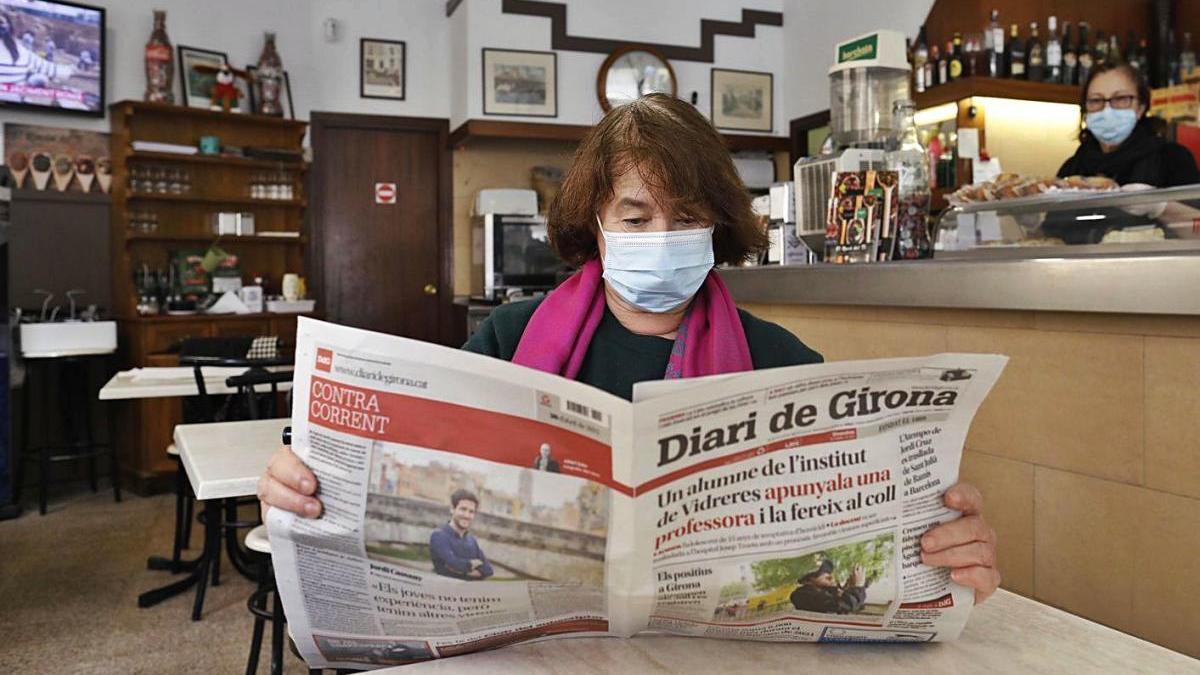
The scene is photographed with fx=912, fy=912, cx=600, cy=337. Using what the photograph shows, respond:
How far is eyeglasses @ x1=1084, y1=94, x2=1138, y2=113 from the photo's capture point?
2.95 metres

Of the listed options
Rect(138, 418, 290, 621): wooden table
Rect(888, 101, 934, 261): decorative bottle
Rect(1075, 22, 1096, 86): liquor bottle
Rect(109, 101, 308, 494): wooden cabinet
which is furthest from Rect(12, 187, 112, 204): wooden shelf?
Rect(1075, 22, 1096, 86): liquor bottle

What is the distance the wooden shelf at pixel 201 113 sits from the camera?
204 inches

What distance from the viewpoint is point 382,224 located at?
249 inches

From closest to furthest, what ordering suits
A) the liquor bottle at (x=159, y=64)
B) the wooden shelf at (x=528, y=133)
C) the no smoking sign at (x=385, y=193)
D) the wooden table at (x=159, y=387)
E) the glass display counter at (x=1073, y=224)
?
1. the glass display counter at (x=1073, y=224)
2. the wooden table at (x=159, y=387)
3. the liquor bottle at (x=159, y=64)
4. the wooden shelf at (x=528, y=133)
5. the no smoking sign at (x=385, y=193)

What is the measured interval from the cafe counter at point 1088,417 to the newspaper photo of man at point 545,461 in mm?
991

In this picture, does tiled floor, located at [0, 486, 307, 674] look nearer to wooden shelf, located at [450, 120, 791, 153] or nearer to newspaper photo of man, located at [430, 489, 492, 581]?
newspaper photo of man, located at [430, 489, 492, 581]

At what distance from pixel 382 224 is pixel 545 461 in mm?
5850

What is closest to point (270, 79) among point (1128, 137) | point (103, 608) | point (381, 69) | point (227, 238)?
point (381, 69)

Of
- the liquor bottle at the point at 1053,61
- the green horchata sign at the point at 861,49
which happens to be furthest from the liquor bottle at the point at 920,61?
the green horchata sign at the point at 861,49

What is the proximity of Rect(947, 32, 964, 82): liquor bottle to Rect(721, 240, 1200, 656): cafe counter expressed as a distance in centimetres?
333

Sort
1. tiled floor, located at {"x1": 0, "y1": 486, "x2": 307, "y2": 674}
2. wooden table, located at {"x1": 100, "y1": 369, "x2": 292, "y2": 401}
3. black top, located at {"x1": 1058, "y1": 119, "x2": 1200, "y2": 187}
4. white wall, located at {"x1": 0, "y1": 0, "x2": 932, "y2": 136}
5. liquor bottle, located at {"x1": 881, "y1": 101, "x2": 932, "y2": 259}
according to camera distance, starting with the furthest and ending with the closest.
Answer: white wall, located at {"x1": 0, "y1": 0, "x2": 932, "y2": 136} < wooden table, located at {"x1": 100, "y1": 369, "x2": 292, "y2": 401} < black top, located at {"x1": 1058, "y1": 119, "x2": 1200, "y2": 187} < tiled floor, located at {"x1": 0, "y1": 486, "x2": 307, "y2": 674} < liquor bottle, located at {"x1": 881, "y1": 101, "x2": 932, "y2": 259}

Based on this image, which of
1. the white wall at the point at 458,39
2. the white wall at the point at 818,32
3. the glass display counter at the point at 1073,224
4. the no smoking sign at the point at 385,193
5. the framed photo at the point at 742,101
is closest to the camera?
the glass display counter at the point at 1073,224

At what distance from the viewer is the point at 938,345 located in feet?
5.96

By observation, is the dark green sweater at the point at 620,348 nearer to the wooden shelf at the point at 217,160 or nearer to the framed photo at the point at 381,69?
the wooden shelf at the point at 217,160
